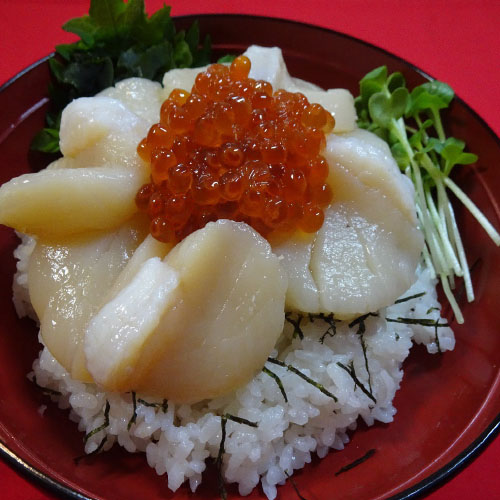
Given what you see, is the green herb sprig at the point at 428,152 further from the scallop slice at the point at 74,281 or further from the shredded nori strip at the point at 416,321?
the scallop slice at the point at 74,281

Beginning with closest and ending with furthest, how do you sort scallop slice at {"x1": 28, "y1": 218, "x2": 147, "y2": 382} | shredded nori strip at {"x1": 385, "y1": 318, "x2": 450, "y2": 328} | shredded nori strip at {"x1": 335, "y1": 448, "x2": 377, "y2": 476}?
1. scallop slice at {"x1": 28, "y1": 218, "x2": 147, "y2": 382}
2. shredded nori strip at {"x1": 335, "y1": 448, "x2": 377, "y2": 476}
3. shredded nori strip at {"x1": 385, "y1": 318, "x2": 450, "y2": 328}

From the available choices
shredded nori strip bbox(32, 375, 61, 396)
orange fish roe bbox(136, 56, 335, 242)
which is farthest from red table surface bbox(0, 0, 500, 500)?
shredded nori strip bbox(32, 375, 61, 396)

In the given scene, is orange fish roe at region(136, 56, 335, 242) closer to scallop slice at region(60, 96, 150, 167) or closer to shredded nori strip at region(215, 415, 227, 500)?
scallop slice at region(60, 96, 150, 167)

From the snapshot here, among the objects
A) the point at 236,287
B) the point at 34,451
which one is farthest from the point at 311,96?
the point at 34,451

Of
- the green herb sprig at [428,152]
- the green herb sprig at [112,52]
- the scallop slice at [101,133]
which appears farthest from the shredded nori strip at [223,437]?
the green herb sprig at [112,52]

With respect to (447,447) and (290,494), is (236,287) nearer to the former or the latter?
(290,494)

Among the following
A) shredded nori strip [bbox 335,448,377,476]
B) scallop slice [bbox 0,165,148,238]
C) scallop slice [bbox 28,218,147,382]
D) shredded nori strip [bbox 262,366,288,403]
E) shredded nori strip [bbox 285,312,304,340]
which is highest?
scallop slice [bbox 0,165,148,238]
